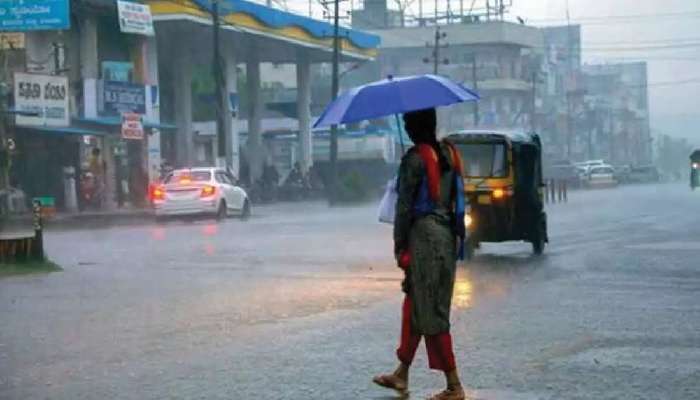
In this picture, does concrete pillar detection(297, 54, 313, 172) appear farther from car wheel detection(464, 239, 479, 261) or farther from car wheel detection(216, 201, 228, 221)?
car wheel detection(464, 239, 479, 261)

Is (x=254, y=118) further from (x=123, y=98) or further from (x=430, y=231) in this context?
(x=430, y=231)

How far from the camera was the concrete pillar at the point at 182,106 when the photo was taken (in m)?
54.9

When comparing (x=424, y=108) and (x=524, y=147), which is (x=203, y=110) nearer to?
(x=524, y=147)

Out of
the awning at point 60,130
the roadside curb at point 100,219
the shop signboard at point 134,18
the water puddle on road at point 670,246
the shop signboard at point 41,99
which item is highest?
the shop signboard at point 134,18

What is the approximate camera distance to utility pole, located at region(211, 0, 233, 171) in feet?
153

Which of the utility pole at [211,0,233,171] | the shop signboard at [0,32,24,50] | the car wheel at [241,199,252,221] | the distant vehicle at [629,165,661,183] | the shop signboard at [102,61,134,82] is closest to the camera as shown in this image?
the car wheel at [241,199,252,221]

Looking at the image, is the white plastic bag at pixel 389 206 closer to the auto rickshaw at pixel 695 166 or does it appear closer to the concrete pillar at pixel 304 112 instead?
the auto rickshaw at pixel 695 166

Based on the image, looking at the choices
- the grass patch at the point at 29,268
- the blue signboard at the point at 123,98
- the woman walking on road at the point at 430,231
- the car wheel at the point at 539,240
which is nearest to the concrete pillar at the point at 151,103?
the blue signboard at the point at 123,98

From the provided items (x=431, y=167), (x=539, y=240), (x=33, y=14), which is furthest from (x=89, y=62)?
(x=431, y=167)

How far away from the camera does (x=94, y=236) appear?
2525 cm

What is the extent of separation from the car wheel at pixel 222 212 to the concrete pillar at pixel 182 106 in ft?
71.9

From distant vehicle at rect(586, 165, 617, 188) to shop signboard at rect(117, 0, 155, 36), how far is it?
40.2 meters

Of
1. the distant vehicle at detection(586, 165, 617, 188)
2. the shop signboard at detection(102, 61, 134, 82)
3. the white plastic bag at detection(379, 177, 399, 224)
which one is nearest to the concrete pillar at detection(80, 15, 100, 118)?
the shop signboard at detection(102, 61, 134, 82)

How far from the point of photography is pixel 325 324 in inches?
422
